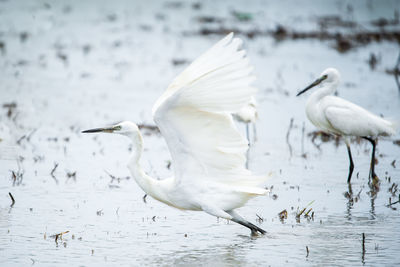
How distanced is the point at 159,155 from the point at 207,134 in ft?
12.3

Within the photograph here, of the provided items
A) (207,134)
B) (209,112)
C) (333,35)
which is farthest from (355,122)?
(333,35)

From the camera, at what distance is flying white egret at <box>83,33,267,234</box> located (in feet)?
17.9

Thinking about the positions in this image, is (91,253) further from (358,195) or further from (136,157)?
(358,195)

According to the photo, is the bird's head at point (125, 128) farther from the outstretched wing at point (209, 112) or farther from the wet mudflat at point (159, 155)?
the wet mudflat at point (159, 155)

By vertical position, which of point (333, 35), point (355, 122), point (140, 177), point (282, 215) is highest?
point (333, 35)

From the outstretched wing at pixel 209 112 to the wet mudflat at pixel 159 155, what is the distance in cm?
71

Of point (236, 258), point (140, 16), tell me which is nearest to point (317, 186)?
point (236, 258)

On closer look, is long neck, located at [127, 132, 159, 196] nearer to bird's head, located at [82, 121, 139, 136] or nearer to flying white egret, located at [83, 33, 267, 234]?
flying white egret, located at [83, 33, 267, 234]

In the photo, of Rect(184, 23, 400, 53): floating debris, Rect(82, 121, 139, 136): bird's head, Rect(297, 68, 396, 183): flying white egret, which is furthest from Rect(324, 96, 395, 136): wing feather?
Rect(184, 23, 400, 53): floating debris

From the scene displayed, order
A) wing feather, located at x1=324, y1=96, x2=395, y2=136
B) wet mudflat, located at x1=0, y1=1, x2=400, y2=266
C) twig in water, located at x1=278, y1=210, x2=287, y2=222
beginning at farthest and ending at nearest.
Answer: wing feather, located at x1=324, y1=96, x2=395, y2=136, twig in water, located at x1=278, y1=210, x2=287, y2=222, wet mudflat, located at x1=0, y1=1, x2=400, y2=266

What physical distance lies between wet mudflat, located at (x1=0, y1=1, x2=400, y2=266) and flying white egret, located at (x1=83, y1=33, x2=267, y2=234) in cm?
44

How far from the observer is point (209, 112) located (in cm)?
570

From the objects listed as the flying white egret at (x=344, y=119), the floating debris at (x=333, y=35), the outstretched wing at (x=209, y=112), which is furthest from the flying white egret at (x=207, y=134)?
the floating debris at (x=333, y=35)

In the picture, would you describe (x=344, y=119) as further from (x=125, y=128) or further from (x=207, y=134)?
(x=125, y=128)
